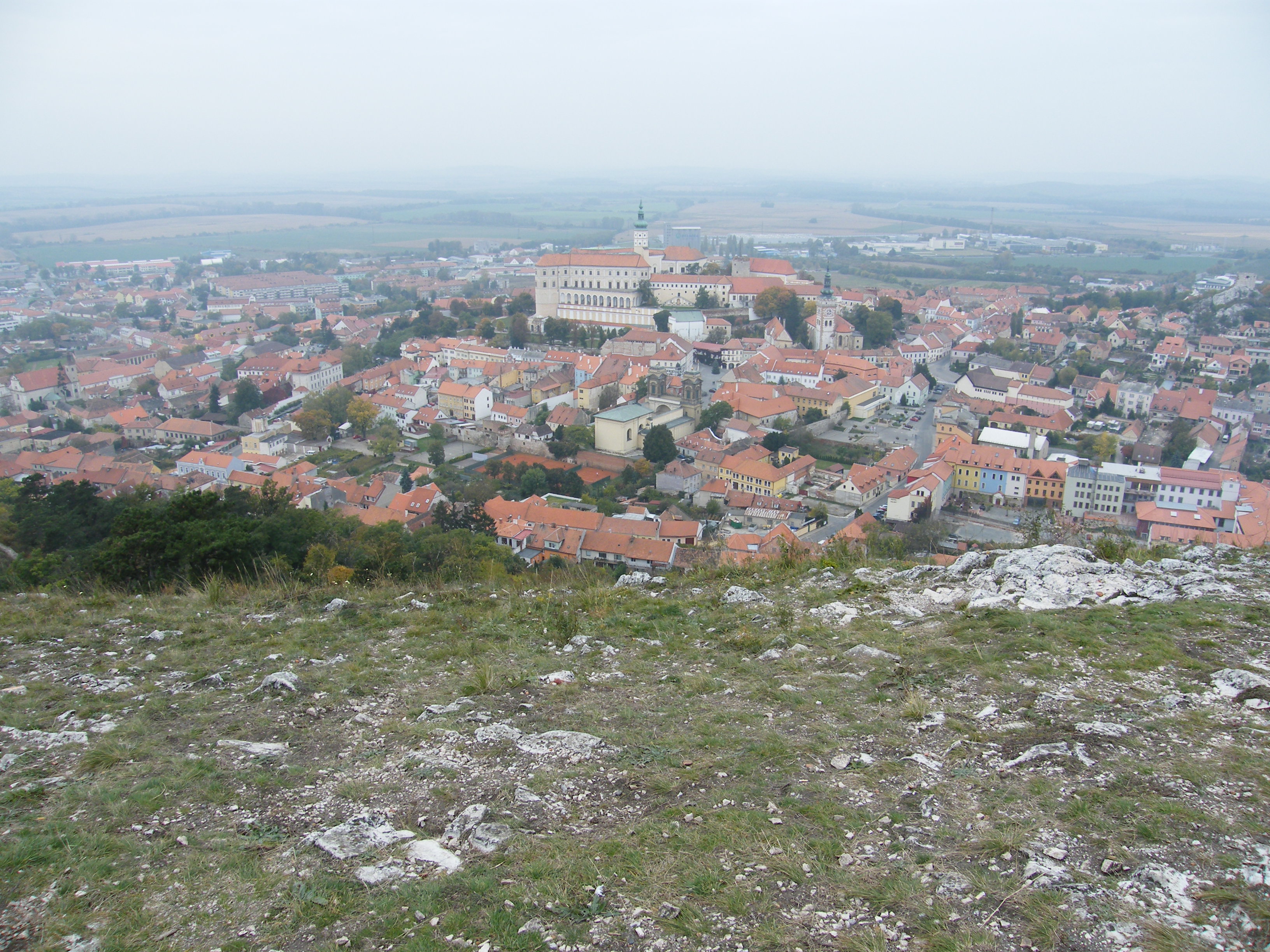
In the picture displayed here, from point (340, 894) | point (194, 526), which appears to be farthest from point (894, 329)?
point (340, 894)

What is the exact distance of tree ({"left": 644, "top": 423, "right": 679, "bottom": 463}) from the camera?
2302 cm

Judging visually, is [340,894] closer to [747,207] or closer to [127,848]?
[127,848]

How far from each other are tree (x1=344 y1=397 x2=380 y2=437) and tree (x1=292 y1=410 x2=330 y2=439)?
34.9 inches

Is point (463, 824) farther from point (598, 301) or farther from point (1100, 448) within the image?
point (598, 301)

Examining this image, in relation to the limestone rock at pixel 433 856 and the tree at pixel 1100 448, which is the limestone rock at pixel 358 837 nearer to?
the limestone rock at pixel 433 856

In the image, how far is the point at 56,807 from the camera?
234 centimetres

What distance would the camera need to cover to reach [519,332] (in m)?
34.0

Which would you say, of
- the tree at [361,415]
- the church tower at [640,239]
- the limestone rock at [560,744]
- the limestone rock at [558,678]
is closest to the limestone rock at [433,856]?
the limestone rock at [560,744]

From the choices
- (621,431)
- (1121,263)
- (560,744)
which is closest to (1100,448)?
(621,431)

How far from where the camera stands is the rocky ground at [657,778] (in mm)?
1895

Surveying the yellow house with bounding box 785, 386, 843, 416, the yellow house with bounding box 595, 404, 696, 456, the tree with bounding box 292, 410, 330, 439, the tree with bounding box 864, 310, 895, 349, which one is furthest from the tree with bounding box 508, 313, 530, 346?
the tree with bounding box 864, 310, 895, 349

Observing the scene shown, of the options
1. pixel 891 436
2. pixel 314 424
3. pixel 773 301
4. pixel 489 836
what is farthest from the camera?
pixel 773 301

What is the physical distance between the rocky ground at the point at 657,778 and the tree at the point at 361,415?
78.7 ft

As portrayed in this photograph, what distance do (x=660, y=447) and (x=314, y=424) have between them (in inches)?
475
